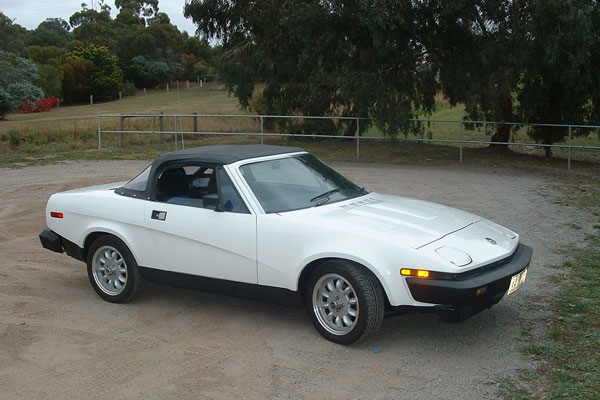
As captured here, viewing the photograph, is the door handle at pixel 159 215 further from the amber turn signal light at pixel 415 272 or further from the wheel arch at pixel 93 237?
the amber turn signal light at pixel 415 272

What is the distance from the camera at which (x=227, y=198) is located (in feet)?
19.3

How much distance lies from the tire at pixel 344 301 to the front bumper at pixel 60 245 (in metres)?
2.67

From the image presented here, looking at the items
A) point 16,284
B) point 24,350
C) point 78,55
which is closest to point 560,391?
point 24,350

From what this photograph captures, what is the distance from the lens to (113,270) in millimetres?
6527

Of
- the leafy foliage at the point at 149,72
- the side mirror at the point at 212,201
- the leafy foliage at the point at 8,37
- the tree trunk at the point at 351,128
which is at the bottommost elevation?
the side mirror at the point at 212,201

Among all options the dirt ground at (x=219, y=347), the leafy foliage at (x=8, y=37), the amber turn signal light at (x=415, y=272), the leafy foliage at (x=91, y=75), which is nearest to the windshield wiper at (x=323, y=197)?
the dirt ground at (x=219, y=347)

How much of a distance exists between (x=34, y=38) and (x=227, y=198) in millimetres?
94821

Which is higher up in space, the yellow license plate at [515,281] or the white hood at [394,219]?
the white hood at [394,219]

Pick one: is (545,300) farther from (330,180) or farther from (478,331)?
(330,180)

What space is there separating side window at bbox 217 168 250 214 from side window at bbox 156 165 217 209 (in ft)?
0.30

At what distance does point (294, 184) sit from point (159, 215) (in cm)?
126

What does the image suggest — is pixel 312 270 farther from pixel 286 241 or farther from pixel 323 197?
pixel 323 197

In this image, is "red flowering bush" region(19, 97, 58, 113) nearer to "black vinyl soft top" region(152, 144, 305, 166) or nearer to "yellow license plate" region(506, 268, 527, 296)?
"black vinyl soft top" region(152, 144, 305, 166)

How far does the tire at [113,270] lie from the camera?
21.0 ft
